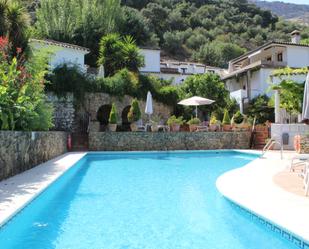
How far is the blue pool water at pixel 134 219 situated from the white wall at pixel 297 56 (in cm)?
2373

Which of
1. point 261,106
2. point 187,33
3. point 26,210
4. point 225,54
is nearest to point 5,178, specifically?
point 26,210

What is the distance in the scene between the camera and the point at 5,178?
8711 millimetres

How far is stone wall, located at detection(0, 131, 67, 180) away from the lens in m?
8.58

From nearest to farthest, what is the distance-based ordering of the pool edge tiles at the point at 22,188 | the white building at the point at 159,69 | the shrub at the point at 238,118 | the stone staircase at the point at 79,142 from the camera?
the pool edge tiles at the point at 22,188
the stone staircase at the point at 79,142
the shrub at the point at 238,118
the white building at the point at 159,69

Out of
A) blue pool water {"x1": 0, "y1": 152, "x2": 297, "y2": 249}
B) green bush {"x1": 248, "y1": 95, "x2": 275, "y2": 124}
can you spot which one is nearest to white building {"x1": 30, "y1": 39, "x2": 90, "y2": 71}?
green bush {"x1": 248, "y1": 95, "x2": 275, "y2": 124}

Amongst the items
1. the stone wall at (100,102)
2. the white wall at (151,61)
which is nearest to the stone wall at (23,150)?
the stone wall at (100,102)

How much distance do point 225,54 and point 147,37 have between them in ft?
66.9

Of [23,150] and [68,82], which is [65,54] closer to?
[68,82]

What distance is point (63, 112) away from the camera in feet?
74.0

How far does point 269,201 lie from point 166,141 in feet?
49.9

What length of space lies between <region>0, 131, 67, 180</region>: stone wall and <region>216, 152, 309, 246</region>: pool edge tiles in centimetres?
476

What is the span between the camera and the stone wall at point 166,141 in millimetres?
20500

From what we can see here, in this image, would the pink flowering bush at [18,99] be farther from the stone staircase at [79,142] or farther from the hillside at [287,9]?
the hillside at [287,9]

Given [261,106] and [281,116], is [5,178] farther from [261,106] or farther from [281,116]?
[261,106]
